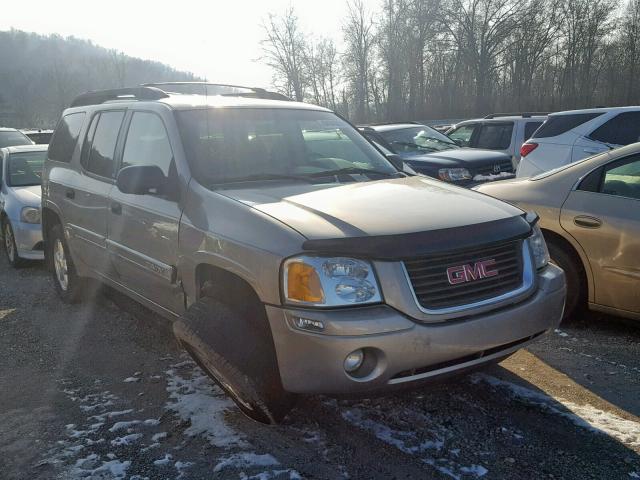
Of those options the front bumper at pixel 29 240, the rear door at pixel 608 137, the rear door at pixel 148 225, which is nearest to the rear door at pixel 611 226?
the rear door at pixel 148 225

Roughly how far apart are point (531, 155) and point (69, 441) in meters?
7.78

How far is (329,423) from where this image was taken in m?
3.13

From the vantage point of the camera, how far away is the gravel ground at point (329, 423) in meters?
2.70

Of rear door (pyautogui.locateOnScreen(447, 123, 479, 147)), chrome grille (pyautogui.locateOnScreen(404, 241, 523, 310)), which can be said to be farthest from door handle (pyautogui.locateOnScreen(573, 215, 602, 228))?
rear door (pyautogui.locateOnScreen(447, 123, 479, 147))

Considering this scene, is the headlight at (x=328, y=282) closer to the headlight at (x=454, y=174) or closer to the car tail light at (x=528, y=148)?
the headlight at (x=454, y=174)

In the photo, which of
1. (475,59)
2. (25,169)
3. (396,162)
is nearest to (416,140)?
(25,169)

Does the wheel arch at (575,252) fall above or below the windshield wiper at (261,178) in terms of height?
below

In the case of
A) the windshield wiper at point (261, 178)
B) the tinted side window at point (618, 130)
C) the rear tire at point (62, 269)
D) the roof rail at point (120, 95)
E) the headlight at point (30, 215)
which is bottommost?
the rear tire at point (62, 269)

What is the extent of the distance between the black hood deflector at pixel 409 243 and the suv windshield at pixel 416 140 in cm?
822

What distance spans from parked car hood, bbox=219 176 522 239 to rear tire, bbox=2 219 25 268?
17.2 ft

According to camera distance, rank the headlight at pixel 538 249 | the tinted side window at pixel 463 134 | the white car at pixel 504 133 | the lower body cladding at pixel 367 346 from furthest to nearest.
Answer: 1. the tinted side window at pixel 463 134
2. the white car at pixel 504 133
3. the headlight at pixel 538 249
4. the lower body cladding at pixel 367 346

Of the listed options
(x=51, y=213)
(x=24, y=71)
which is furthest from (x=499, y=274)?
(x=24, y=71)

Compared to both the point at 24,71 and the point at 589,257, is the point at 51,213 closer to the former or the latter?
the point at 589,257

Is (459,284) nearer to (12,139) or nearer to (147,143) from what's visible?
(147,143)
